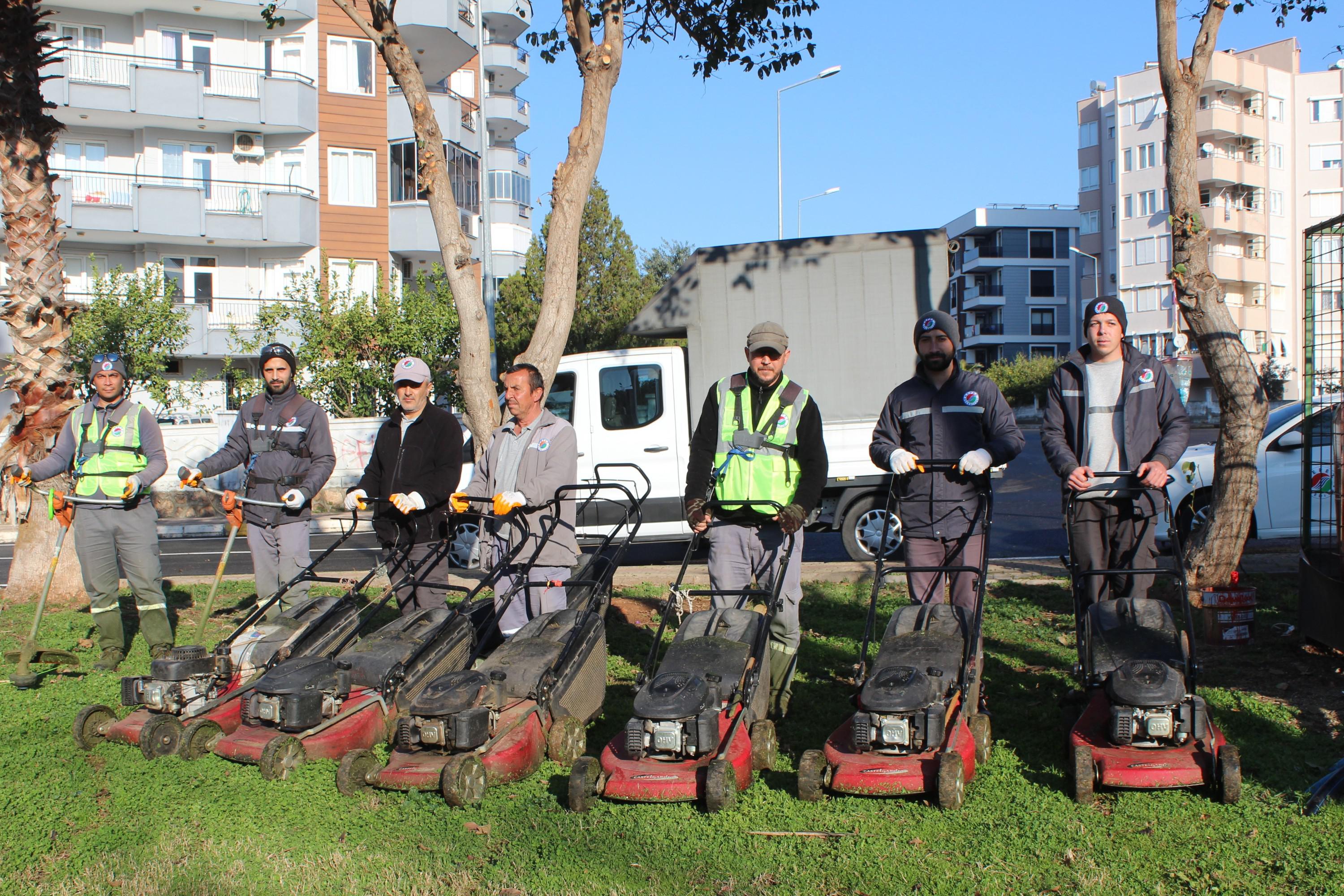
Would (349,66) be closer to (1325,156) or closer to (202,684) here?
(202,684)

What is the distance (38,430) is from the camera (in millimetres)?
8734

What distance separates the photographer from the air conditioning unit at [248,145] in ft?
100

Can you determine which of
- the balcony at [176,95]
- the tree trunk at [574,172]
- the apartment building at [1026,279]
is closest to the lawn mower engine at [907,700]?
the tree trunk at [574,172]

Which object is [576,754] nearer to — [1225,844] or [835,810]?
[835,810]

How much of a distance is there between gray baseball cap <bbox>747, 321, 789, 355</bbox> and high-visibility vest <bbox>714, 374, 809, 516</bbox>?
17 cm

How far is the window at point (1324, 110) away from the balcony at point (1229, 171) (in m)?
4.45

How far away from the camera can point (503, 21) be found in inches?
1907

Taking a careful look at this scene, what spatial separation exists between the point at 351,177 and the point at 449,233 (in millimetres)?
25759

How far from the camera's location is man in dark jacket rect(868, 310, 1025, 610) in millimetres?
5203

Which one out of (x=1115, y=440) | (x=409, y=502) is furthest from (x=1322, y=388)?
(x=409, y=502)

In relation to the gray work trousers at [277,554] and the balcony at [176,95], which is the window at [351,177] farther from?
the gray work trousers at [277,554]

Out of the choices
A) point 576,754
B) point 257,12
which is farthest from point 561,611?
point 257,12

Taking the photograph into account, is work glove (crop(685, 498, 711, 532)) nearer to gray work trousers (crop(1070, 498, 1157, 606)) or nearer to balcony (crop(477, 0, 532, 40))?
gray work trousers (crop(1070, 498, 1157, 606))

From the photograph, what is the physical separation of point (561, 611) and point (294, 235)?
2696 cm
